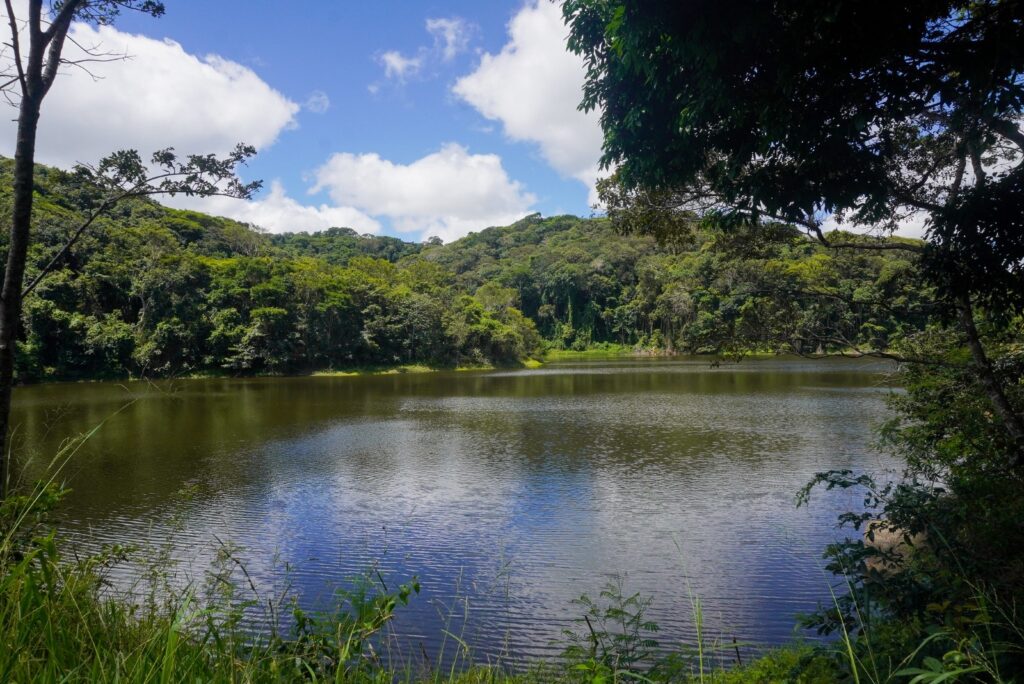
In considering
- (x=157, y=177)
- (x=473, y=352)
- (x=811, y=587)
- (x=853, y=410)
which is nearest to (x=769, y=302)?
(x=811, y=587)

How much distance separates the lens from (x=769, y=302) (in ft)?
19.8

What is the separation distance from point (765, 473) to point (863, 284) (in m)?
32.9

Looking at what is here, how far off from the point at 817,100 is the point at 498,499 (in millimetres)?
9542

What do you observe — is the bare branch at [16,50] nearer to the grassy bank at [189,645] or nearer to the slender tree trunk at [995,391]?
the grassy bank at [189,645]

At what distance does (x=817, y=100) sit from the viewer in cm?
386

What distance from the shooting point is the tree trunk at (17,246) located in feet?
11.7

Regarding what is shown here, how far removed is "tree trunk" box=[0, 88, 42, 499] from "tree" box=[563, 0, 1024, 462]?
3.88 m

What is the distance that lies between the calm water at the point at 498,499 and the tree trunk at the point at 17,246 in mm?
716

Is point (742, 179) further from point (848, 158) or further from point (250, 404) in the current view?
point (250, 404)

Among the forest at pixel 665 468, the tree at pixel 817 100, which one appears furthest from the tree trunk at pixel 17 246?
the tree at pixel 817 100

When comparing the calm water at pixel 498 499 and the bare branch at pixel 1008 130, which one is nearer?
the bare branch at pixel 1008 130

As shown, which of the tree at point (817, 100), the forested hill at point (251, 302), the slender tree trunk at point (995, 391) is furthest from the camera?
the forested hill at point (251, 302)

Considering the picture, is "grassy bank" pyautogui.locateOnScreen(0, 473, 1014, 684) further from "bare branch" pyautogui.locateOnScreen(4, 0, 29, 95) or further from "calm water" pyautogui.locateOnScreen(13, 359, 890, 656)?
"bare branch" pyautogui.locateOnScreen(4, 0, 29, 95)

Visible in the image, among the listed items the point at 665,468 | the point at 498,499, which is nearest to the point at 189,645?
the point at 498,499
